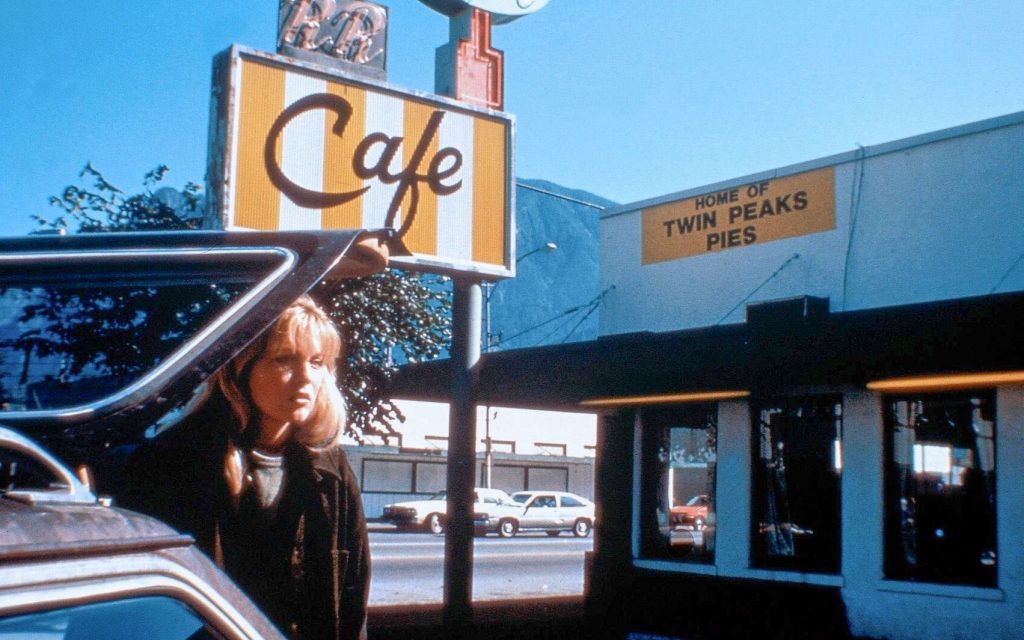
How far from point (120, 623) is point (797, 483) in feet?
35.2

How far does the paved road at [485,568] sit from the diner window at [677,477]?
374 centimetres

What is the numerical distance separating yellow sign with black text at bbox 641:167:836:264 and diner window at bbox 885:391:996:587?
237 centimetres

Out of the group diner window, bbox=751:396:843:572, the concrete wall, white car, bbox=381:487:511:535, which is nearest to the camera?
the concrete wall

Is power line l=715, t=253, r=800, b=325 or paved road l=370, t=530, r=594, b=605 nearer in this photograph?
power line l=715, t=253, r=800, b=325

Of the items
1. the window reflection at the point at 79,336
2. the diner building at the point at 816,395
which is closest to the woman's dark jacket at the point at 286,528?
the window reflection at the point at 79,336

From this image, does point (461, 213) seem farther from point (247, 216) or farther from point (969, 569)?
point (969, 569)

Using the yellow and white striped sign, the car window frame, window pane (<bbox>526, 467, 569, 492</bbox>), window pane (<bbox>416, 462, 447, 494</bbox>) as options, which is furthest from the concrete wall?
window pane (<bbox>526, 467, 569, 492</bbox>)

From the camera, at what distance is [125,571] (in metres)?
1.27

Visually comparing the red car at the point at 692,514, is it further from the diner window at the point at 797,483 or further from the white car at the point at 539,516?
the white car at the point at 539,516

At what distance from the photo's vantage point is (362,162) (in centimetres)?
815

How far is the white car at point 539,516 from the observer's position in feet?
107

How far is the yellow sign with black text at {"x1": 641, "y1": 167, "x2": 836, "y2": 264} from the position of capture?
11.9m

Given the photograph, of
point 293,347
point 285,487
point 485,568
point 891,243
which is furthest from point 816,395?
point 485,568

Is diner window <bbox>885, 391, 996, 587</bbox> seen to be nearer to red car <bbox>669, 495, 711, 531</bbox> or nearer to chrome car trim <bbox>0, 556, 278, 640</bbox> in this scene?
red car <bbox>669, 495, 711, 531</bbox>
